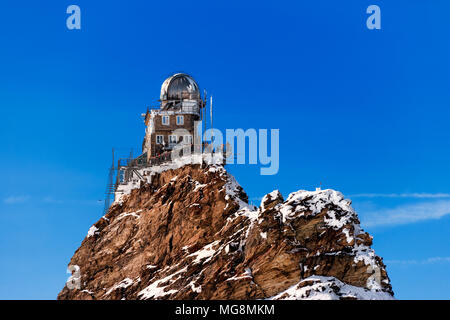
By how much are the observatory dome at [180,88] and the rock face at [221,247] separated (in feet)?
52.8

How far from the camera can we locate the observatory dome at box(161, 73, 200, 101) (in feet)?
472

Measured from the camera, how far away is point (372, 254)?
353ft

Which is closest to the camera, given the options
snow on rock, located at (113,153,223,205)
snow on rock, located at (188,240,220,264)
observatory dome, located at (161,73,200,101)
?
snow on rock, located at (188,240,220,264)

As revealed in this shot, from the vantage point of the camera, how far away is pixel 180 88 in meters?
144

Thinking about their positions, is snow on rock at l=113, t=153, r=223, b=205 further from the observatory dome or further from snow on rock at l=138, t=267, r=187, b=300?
snow on rock at l=138, t=267, r=187, b=300

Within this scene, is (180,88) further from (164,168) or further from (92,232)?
(92,232)

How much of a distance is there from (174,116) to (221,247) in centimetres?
Result: 3334

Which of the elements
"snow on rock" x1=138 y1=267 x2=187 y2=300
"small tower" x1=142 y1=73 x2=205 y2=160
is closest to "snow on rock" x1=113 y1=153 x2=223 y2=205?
"small tower" x1=142 y1=73 x2=205 y2=160

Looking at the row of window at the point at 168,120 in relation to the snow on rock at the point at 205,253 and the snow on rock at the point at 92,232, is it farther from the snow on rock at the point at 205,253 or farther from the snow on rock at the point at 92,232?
the snow on rock at the point at 205,253

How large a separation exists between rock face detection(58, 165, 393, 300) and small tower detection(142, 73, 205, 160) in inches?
361

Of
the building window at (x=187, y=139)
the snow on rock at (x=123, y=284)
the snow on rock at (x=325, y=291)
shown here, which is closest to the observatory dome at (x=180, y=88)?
the building window at (x=187, y=139)

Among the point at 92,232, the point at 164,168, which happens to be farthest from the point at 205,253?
the point at 92,232

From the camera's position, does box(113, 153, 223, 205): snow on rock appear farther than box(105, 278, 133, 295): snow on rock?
Yes

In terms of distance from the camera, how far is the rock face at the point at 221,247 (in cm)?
10688
